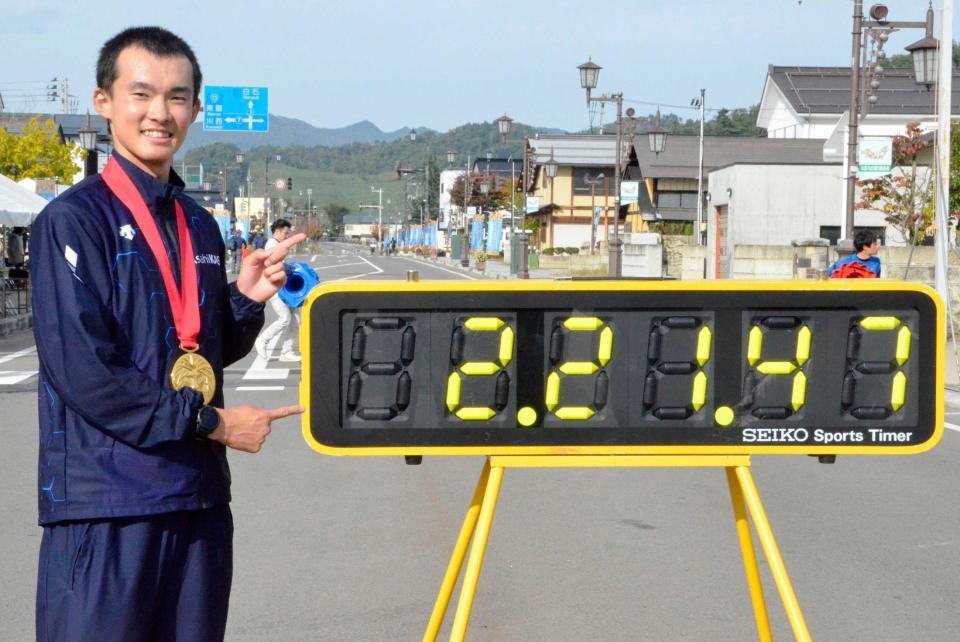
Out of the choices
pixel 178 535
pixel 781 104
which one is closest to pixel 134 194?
pixel 178 535

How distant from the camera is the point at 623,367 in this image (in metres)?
3.92

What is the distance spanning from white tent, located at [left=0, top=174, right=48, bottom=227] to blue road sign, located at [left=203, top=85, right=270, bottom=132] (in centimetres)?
1735

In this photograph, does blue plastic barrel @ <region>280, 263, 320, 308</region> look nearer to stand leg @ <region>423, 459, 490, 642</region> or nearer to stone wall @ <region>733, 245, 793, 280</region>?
stand leg @ <region>423, 459, 490, 642</region>

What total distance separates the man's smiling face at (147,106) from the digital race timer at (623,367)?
2.82 ft

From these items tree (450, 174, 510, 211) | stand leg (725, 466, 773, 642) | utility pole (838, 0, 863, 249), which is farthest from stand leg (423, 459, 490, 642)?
tree (450, 174, 510, 211)

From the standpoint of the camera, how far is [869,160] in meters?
22.2

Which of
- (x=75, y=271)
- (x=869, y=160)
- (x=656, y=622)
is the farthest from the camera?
(x=869, y=160)

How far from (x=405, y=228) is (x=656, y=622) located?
151 m

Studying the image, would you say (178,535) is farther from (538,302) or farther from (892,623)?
(892,623)

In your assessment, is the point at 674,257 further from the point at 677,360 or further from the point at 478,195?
the point at 478,195

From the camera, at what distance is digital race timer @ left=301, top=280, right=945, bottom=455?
3801 millimetres

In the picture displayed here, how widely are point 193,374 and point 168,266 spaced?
0.25 metres

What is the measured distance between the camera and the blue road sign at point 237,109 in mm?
41562

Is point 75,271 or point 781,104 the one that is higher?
point 781,104
